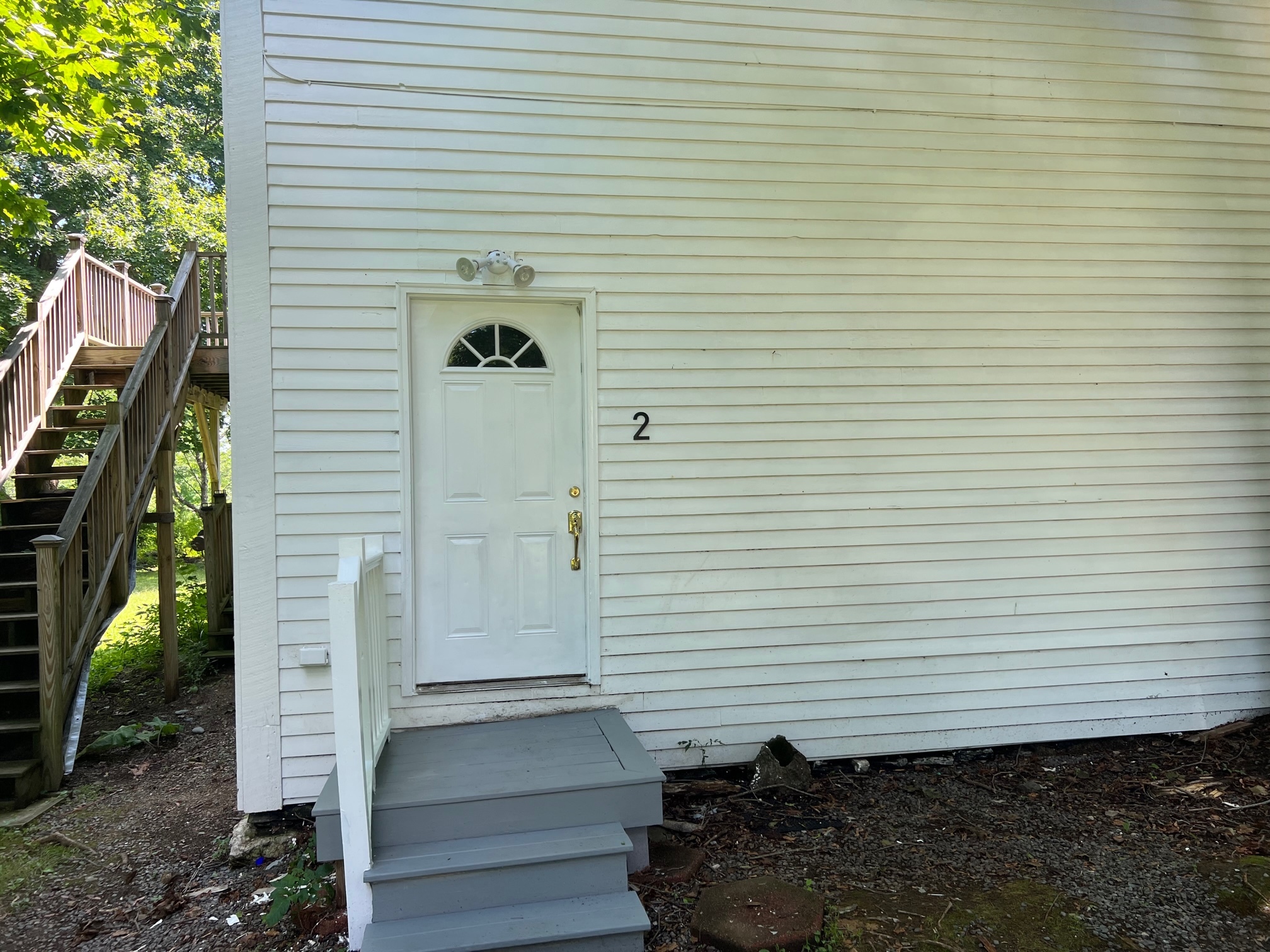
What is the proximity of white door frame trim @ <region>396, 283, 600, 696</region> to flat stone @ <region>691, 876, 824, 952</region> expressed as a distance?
1244 millimetres

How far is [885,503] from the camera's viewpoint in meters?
4.01

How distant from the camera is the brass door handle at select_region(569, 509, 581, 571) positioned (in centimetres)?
369

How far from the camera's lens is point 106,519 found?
495 centimetres

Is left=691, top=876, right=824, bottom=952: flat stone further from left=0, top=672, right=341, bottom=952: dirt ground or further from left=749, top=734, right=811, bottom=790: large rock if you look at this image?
left=0, top=672, right=341, bottom=952: dirt ground

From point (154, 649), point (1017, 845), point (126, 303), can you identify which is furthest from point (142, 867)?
point (126, 303)

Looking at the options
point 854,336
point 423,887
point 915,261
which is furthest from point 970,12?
point 423,887

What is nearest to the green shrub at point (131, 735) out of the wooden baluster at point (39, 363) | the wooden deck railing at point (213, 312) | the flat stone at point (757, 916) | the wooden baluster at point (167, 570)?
the wooden baluster at point (167, 570)

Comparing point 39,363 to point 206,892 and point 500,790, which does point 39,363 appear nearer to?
point 206,892

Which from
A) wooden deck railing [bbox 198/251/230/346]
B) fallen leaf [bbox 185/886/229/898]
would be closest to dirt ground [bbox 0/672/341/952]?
fallen leaf [bbox 185/886/229/898]

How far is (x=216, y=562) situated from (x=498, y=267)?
191 inches

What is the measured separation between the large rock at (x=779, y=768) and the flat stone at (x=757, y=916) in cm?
90

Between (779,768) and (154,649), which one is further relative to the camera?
(154,649)

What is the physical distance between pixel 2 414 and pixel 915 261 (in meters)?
5.91

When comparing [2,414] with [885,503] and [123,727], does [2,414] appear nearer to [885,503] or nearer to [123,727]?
[123,727]
